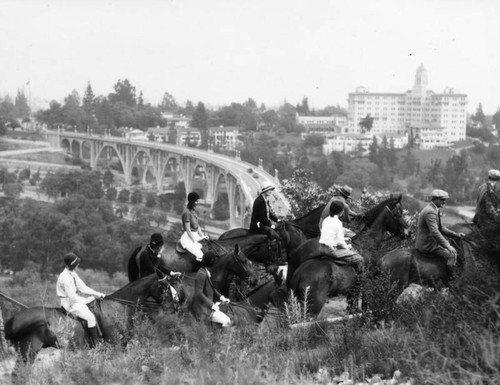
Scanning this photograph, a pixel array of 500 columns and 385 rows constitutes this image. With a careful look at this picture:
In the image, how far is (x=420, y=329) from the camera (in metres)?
6.90

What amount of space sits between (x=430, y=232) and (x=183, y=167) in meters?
78.5

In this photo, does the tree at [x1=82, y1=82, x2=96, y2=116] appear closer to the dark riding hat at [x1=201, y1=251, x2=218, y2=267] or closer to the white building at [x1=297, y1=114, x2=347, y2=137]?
the white building at [x1=297, y1=114, x2=347, y2=137]

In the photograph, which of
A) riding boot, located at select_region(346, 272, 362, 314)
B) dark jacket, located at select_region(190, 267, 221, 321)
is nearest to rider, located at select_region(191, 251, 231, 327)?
dark jacket, located at select_region(190, 267, 221, 321)

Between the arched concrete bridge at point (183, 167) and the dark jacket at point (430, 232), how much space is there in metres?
36.8

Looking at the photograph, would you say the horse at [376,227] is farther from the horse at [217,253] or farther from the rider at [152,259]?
the rider at [152,259]

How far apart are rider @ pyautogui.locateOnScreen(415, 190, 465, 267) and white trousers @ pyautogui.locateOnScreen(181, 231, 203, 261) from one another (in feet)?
9.89

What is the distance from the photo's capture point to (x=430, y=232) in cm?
938

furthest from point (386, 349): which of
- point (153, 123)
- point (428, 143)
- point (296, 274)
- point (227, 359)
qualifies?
point (153, 123)

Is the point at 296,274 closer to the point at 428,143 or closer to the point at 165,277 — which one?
the point at 165,277

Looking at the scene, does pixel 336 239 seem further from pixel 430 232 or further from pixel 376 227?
pixel 376 227

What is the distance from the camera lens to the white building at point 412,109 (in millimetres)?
149125

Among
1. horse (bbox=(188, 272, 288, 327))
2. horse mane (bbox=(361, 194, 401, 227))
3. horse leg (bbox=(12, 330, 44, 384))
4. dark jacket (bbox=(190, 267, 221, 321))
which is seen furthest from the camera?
horse mane (bbox=(361, 194, 401, 227))

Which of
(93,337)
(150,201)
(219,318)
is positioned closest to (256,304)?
(219,318)

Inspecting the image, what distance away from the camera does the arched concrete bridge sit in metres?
63.6
